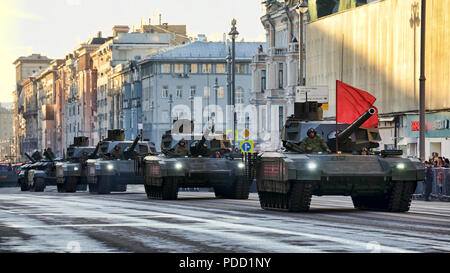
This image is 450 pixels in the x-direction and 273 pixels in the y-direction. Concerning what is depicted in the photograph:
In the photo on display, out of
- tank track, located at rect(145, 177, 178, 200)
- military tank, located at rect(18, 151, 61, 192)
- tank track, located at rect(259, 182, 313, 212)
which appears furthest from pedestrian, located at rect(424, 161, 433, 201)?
military tank, located at rect(18, 151, 61, 192)

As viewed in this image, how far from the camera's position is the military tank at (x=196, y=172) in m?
33.4

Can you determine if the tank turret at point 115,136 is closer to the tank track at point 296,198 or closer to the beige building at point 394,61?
the beige building at point 394,61

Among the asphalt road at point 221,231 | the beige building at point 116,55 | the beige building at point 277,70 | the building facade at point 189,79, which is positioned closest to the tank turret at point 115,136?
the asphalt road at point 221,231

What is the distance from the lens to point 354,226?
1897 cm

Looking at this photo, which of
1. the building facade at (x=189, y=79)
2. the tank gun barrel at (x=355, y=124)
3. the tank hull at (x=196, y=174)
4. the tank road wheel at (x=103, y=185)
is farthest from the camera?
the building facade at (x=189, y=79)

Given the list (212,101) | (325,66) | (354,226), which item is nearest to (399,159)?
(354,226)

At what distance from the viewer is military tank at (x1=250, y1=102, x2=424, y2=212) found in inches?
936

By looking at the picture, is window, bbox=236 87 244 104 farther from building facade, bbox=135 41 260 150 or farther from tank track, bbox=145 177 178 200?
tank track, bbox=145 177 178 200

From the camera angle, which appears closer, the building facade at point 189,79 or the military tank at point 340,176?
the military tank at point 340,176

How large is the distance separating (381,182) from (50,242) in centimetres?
1046

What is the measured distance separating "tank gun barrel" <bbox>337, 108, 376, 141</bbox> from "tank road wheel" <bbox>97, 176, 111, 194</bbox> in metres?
19.2

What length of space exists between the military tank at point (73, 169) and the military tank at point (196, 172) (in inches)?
540

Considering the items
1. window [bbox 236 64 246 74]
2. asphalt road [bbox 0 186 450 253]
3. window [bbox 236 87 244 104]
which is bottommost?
asphalt road [bbox 0 186 450 253]
